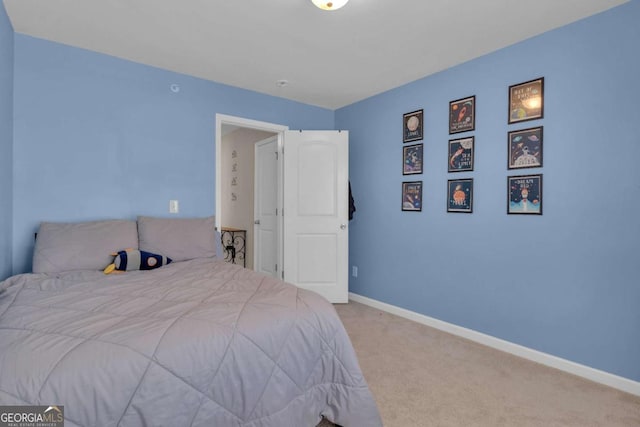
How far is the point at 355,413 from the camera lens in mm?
1490

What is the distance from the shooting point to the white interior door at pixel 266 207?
14.2 feet

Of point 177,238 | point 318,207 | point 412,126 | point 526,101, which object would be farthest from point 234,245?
point 526,101

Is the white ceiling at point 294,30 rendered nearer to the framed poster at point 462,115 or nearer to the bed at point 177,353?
the framed poster at point 462,115

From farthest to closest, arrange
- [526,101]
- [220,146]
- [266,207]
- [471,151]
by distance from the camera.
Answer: [266,207] < [220,146] < [471,151] < [526,101]

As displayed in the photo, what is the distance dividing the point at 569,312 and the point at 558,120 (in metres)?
1.37

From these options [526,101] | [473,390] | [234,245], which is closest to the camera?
[473,390]

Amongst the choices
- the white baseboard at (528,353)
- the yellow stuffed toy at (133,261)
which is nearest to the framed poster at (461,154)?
the white baseboard at (528,353)

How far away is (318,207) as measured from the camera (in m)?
3.82

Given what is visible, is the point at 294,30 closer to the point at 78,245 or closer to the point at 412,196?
the point at 412,196

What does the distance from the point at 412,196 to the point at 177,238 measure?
227cm

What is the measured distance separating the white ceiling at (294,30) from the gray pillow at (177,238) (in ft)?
4.74

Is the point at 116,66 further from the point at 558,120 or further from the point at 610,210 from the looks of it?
the point at 610,210

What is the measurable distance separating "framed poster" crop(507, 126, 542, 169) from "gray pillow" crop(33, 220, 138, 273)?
3.04m

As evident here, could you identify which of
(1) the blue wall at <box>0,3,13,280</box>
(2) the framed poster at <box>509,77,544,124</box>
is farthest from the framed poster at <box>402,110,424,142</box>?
(1) the blue wall at <box>0,3,13,280</box>
